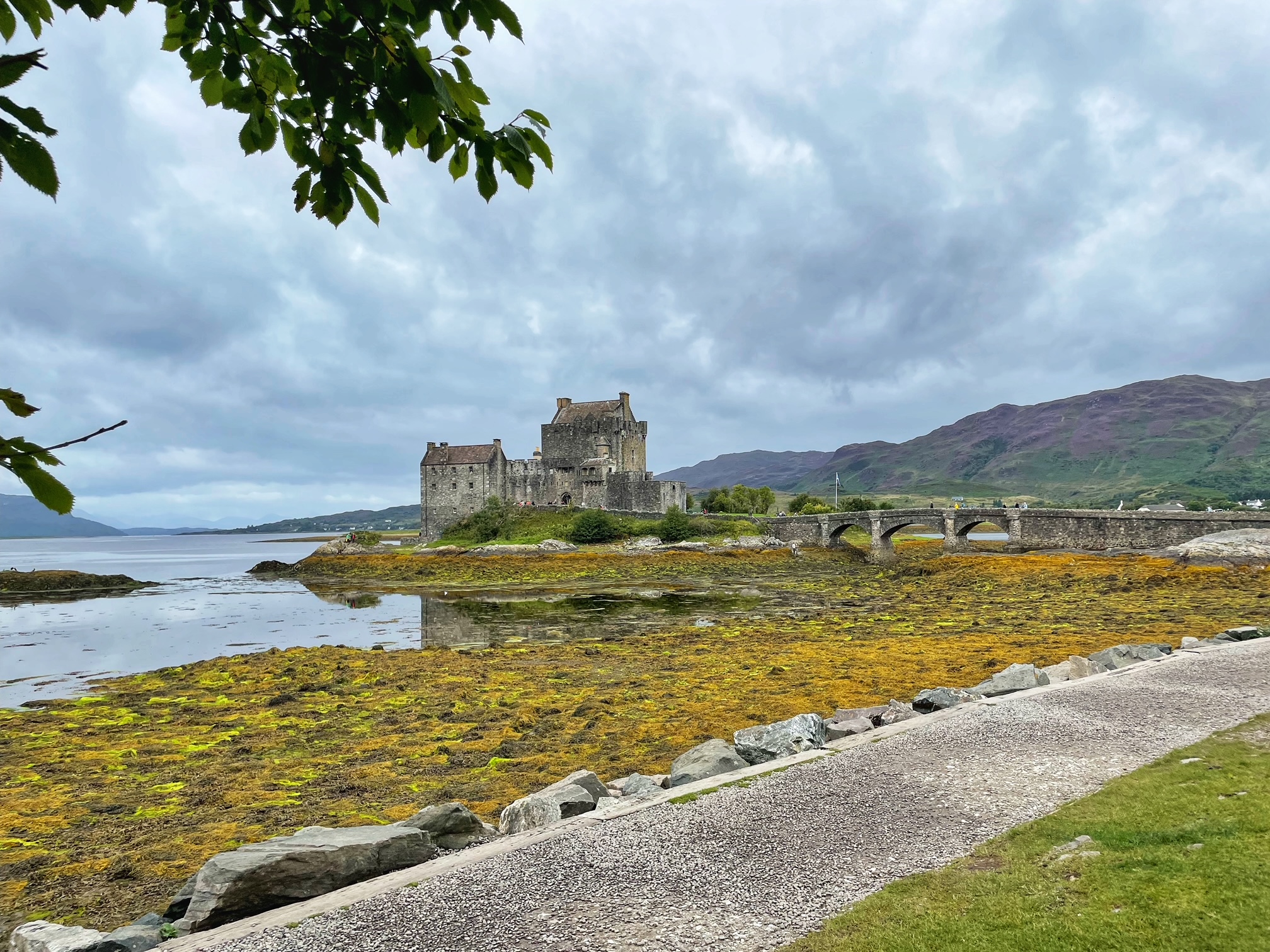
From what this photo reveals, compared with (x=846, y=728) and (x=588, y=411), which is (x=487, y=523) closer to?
(x=588, y=411)

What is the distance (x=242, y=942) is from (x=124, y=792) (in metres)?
8.02

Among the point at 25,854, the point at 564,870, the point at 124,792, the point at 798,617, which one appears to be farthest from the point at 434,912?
the point at 798,617

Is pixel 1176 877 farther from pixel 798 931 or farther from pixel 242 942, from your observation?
pixel 242 942

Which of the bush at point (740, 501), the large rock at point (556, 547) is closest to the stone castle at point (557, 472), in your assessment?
the bush at point (740, 501)

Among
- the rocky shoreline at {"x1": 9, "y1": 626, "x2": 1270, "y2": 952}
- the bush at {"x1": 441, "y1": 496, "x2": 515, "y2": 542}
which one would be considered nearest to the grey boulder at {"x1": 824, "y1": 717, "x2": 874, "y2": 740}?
the rocky shoreline at {"x1": 9, "y1": 626, "x2": 1270, "y2": 952}

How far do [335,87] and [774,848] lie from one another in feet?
23.6

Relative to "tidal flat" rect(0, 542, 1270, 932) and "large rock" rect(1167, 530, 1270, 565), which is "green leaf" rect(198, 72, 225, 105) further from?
"large rock" rect(1167, 530, 1270, 565)

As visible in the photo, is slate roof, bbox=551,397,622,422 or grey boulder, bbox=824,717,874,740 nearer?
grey boulder, bbox=824,717,874,740

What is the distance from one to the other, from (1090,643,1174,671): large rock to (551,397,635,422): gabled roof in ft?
239

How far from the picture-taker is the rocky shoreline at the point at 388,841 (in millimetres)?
5949

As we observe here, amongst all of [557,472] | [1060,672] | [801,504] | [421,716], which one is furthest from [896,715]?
[801,504]

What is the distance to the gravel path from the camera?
546 centimetres

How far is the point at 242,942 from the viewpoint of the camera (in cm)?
548

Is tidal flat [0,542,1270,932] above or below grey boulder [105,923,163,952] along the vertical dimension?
below
